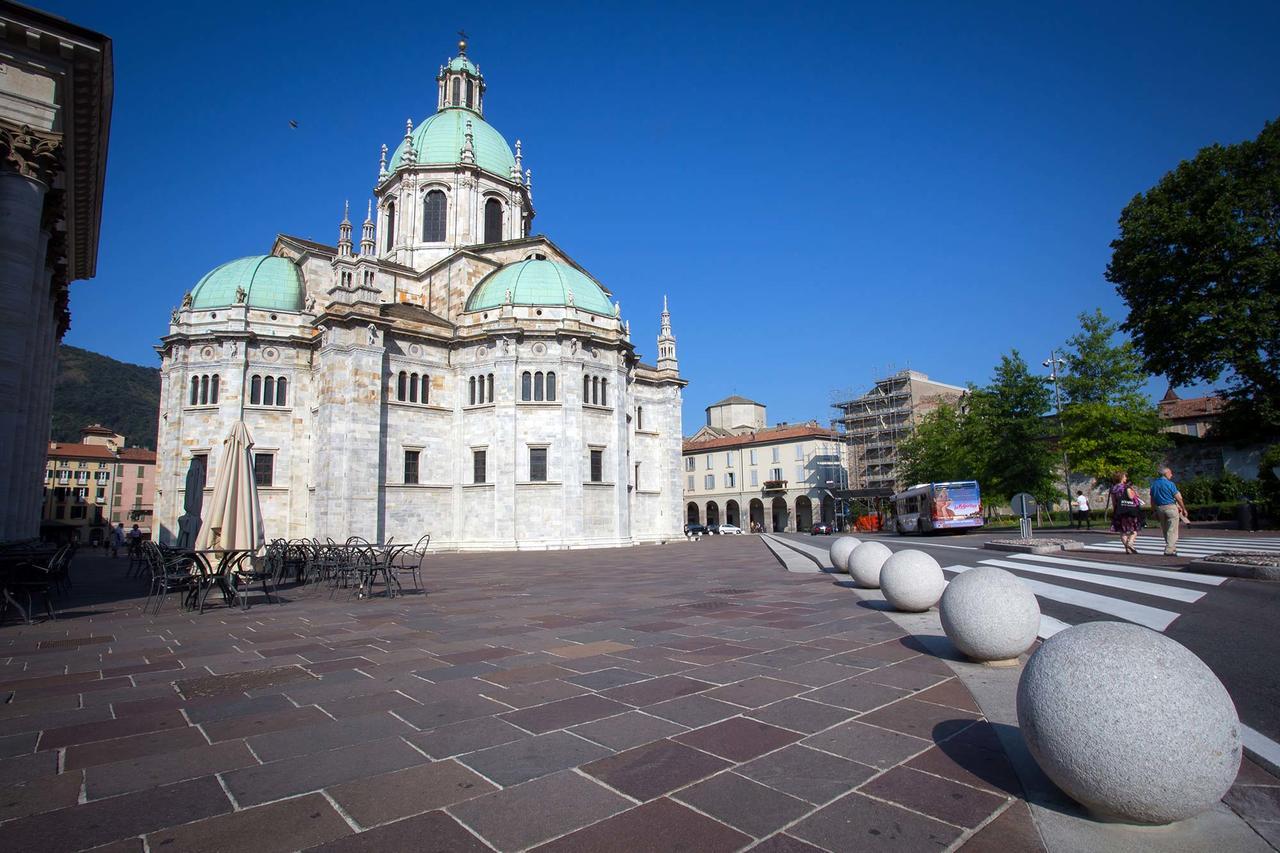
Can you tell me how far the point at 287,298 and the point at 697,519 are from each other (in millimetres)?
51749

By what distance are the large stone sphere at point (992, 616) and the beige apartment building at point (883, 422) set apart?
64.1 metres

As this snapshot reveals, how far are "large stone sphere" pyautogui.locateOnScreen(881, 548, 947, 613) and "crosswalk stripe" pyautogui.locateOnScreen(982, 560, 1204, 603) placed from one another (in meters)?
3.48

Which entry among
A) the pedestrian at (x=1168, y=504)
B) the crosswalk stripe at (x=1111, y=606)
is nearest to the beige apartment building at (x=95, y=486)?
the crosswalk stripe at (x=1111, y=606)

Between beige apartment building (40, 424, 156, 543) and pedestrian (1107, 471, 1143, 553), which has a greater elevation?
beige apartment building (40, 424, 156, 543)

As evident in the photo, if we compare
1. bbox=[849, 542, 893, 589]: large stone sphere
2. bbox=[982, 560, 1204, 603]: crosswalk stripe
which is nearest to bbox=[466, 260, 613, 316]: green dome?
bbox=[849, 542, 893, 589]: large stone sphere

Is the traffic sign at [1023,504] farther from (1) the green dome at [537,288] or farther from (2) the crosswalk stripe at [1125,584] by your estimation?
(1) the green dome at [537,288]

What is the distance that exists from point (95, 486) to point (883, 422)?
95.7 m

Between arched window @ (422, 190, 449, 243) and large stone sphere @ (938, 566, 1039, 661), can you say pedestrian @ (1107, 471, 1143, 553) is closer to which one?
large stone sphere @ (938, 566, 1039, 661)

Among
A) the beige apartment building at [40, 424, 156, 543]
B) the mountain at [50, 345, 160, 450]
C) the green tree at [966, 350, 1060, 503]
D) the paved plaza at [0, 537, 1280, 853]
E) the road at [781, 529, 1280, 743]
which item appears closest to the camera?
the paved plaza at [0, 537, 1280, 853]

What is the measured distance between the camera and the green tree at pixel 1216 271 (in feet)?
88.4

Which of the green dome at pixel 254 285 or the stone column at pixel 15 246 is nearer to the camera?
the stone column at pixel 15 246

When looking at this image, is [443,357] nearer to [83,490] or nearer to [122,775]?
[122,775]

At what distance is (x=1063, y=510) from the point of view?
5628 cm

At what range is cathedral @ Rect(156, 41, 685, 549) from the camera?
30.6 metres
